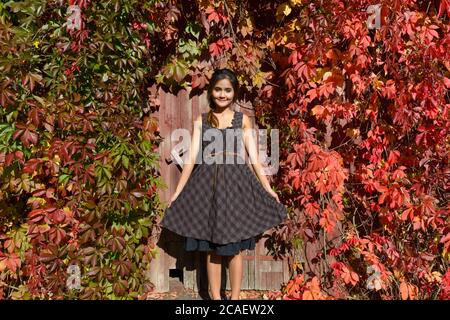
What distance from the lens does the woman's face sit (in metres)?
3.10

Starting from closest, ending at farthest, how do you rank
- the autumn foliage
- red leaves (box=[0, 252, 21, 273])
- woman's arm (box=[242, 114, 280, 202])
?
the autumn foliage < red leaves (box=[0, 252, 21, 273]) < woman's arm (box=[242, 114, 280, 202])

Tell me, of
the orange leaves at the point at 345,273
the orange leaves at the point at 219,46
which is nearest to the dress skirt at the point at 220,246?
the orange leaves at the point at 345,273

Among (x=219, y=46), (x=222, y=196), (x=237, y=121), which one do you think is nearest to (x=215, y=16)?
(x=219, y=46)

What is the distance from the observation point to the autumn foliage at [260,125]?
2760mm

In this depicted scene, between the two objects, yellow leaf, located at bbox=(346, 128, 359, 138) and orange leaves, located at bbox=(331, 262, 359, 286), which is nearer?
orange leaves, located at bbox=(331, 262, 359, 286)

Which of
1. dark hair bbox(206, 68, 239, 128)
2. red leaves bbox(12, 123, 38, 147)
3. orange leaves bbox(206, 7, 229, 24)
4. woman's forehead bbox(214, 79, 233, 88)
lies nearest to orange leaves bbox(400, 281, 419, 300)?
dark hair bbox(206, 68, 239, 128)

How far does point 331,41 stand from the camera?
10.6ft

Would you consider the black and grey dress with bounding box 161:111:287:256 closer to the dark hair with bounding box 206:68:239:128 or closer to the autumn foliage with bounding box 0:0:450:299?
the dark hair with bounding box 206:68:239:128

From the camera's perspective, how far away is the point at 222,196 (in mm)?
3084

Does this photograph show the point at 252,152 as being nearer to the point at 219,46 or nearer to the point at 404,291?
the point at 219,46

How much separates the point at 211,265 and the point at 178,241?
0.56 m

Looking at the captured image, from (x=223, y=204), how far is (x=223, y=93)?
29.4 inches

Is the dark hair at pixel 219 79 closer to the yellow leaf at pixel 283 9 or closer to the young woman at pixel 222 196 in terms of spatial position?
the young woman at pixel 222 196

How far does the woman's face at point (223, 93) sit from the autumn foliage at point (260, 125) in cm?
43
